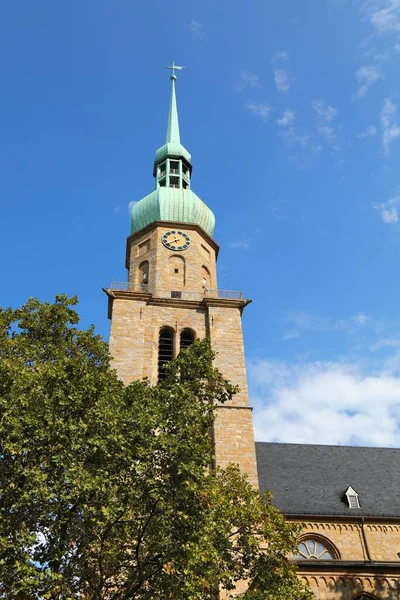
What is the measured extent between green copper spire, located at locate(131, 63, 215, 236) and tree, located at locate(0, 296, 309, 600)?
20530 millimetres

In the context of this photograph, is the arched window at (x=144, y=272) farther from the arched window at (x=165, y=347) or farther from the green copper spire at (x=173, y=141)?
the green copper spire at (x=173, y=141)

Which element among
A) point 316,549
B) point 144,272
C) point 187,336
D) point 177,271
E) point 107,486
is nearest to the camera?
point 107,486

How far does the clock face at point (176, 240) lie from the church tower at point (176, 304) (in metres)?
0.06

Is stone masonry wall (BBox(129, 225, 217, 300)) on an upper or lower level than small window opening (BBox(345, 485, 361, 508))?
upper

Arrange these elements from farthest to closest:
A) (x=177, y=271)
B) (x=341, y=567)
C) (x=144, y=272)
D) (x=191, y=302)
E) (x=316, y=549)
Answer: (x=144, y=272) → (x=177, y=271) → (x=191, y=302) → (x=316, y=549) → (x=341, y=567)

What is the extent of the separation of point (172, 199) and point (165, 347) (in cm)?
1071

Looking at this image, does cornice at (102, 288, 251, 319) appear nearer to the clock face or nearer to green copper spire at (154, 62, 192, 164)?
the clock face

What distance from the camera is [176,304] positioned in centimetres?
2844

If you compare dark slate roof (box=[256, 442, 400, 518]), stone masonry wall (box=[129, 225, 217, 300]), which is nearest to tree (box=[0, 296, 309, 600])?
dark slate roof (box=[256, 442, 400, 518])

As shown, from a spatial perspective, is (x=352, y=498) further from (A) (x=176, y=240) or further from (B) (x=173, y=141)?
(B) (x=173, y=141)

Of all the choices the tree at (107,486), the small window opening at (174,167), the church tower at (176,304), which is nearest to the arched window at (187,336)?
the church tower at (176,304)

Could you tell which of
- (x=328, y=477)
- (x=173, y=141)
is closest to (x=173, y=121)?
(x=173, y=141)

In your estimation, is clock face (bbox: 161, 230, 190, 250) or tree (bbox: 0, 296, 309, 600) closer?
tree (bbox: 0, 296, 309, 600)

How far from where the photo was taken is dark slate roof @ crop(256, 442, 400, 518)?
25.7 m
